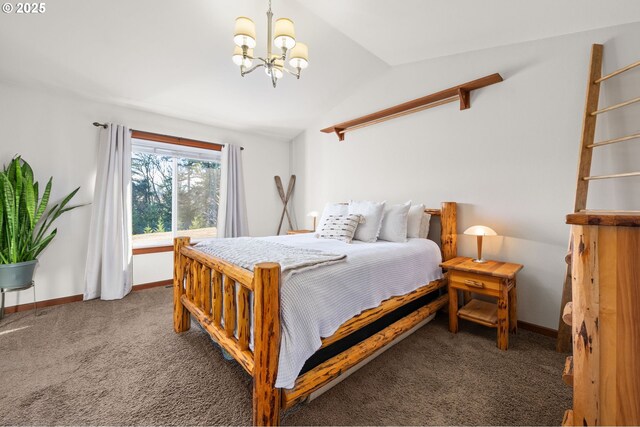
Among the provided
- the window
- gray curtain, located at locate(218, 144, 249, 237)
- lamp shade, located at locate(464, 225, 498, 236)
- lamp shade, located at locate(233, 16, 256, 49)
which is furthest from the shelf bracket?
the window

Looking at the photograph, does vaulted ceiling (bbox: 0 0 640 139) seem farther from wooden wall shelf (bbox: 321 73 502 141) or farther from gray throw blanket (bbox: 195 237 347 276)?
gray throw blanket (bbox: 195 237 347 276)

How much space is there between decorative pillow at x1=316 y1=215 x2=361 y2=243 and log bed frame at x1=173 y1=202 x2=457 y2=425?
2.64ft

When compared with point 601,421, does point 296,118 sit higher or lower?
higher

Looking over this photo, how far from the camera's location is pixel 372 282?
5.73 feet

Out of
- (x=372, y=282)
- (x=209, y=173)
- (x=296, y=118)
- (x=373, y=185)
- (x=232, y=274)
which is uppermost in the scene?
(x=296, y=118)

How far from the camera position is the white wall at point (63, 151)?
8.73 feet

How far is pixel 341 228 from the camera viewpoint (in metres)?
2.65

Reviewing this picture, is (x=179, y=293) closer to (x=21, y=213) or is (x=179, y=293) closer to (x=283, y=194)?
(x=21, y=213)

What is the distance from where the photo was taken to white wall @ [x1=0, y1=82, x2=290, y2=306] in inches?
105

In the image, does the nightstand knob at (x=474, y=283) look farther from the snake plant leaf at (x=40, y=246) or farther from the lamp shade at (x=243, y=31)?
the snake plant leaf at (x=40, y=246)

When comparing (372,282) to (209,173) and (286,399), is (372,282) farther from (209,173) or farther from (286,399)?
(209,173)

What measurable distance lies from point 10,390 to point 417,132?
378 centimetres

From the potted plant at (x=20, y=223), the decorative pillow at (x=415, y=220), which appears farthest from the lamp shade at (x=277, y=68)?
the potted plant at (x=20, y=223)

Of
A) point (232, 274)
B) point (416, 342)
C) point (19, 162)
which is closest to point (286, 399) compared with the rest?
point (232, 274)
